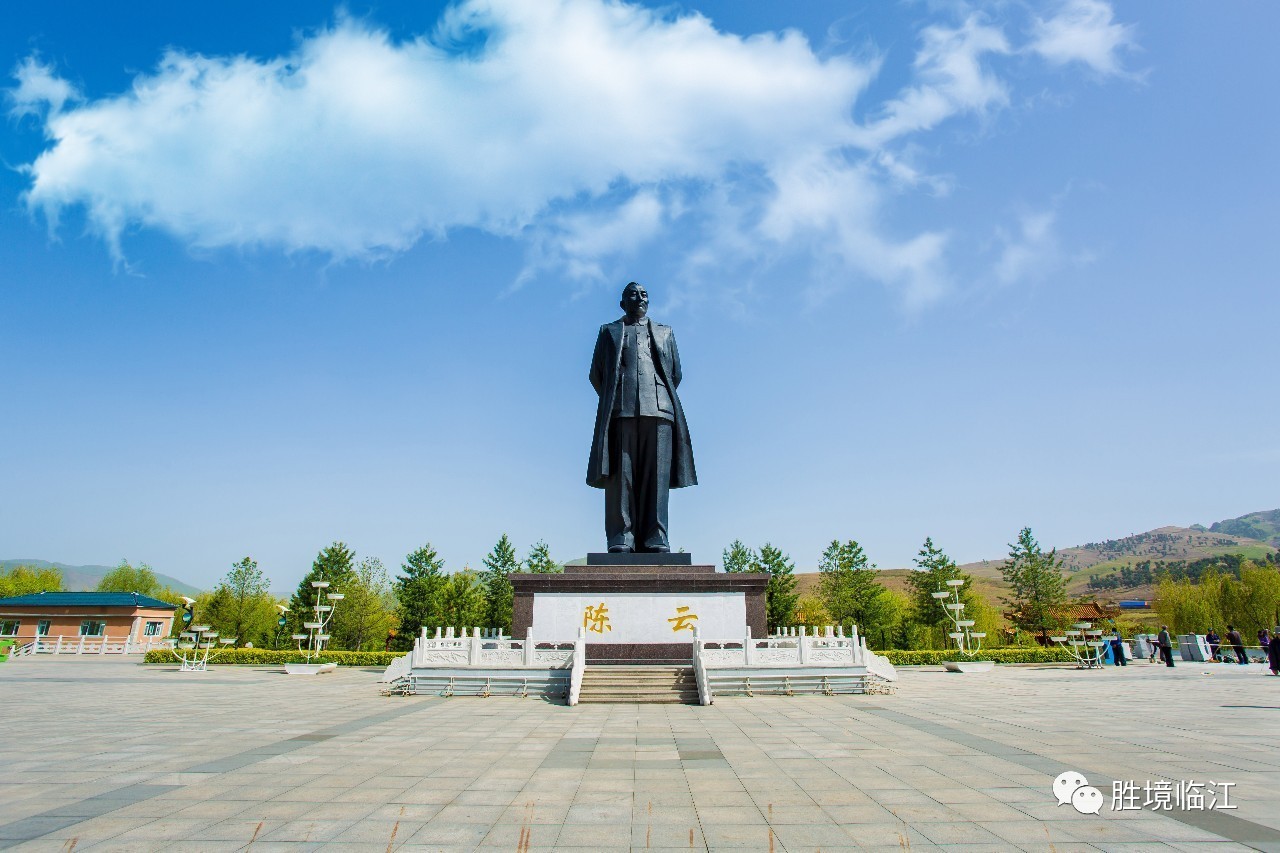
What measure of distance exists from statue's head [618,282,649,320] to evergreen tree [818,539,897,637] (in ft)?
70.5

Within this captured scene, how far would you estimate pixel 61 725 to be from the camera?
7602 mm

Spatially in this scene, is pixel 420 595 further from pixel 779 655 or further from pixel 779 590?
pixel 779 655

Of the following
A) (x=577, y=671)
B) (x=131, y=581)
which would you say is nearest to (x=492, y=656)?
(x=577, y=671)

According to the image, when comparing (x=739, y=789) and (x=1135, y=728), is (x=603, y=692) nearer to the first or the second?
(x=739, y=789)

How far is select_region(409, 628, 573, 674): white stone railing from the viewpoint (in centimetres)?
1049

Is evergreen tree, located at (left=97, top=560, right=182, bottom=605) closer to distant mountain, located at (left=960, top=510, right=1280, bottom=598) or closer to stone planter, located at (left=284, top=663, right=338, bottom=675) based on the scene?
stone planter, located at (left=284, top=663, right=338, bottom=675)

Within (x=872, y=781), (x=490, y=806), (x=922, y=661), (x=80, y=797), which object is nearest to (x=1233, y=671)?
(x=922, y=661)

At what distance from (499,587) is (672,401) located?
24.0 m

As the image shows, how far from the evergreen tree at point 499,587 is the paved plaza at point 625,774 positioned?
23124 millimetres

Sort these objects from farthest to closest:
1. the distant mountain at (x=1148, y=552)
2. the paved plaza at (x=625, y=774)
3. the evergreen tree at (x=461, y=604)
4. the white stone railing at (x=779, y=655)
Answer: the distant mountain at (x=1148, y=552)
the evergreen tree at (x=461, y=604)
the white stone railing at (x=779, y=655)
the paved plaza at (x=625, y=774)

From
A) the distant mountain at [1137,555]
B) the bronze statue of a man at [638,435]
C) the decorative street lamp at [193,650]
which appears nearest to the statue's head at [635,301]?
the bronze statue of a man at [638,435]

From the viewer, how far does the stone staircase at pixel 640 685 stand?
9594 mm

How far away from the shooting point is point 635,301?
1301cm

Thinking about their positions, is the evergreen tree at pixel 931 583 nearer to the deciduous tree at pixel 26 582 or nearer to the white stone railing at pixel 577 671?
the white stone railing at pixel 577 671
